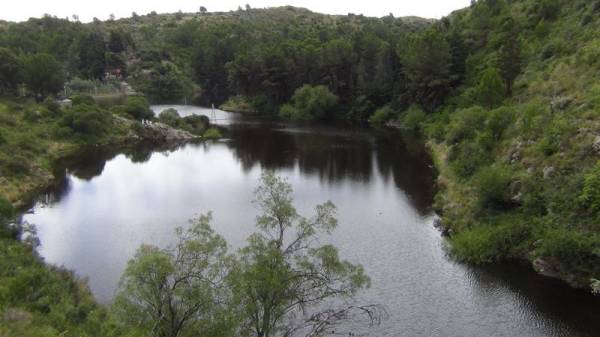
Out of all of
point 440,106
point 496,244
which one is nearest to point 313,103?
point 440,106

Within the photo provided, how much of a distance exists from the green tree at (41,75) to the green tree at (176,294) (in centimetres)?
8864

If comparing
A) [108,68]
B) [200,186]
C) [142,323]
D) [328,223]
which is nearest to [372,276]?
[328,223]

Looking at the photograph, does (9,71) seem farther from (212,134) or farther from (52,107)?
(212,134)

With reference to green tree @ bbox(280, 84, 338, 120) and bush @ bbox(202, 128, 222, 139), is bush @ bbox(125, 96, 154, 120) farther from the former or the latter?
green tree @ bbox(280, 84, 338, 120)

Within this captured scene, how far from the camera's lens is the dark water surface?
34.7 metres

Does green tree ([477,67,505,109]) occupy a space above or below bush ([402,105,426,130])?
above

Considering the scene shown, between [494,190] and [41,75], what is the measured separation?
8796cm

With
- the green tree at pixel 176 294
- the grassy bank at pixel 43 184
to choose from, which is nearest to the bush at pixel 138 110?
the grassy bank at pixel 43 184

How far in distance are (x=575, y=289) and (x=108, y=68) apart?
542 feet

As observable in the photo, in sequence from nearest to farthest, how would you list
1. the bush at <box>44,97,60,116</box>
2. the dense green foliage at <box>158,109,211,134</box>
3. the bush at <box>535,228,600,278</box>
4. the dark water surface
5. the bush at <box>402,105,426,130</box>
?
the dark water surface → the bush at <box>535,228,600,278</box> → the bush at <box>44,97,60,116</box> → the bush at <box>402,105,426,130</box> → the dense green foliage at <box>158,109,211,134</box>

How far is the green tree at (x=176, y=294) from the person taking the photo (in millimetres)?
24266

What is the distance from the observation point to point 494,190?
4675 centimetres

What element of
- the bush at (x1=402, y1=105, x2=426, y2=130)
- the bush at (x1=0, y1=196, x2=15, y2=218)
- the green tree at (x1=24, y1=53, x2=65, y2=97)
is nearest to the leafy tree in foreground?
the bush at (x1=0, y1=196, x2=15, y2=218)

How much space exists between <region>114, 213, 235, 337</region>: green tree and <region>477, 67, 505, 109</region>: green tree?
52948 millimetres
